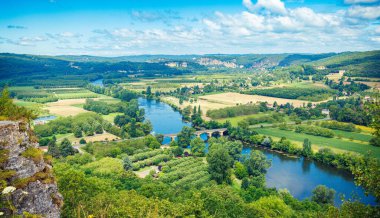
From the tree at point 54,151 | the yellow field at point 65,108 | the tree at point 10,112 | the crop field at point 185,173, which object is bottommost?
the yellow field at point 65,108

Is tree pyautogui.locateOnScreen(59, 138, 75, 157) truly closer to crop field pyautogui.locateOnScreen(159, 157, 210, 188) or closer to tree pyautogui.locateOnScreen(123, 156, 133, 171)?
tree pyautogui.locateOnScreen(123, 156, 133, 171)

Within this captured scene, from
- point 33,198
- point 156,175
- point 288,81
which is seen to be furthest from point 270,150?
point 288,81

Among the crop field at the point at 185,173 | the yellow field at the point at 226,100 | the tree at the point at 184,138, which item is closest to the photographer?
the crop field at the point at 185,173

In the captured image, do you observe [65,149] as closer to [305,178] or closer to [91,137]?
[91,137]

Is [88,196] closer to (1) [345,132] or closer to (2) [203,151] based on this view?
(2) [203,151]

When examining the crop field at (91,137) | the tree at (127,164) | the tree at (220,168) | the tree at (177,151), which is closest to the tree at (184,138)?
the tree at (177,151)

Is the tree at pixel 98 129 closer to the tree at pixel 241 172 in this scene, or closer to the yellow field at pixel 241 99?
the tree at pixel 241 172
